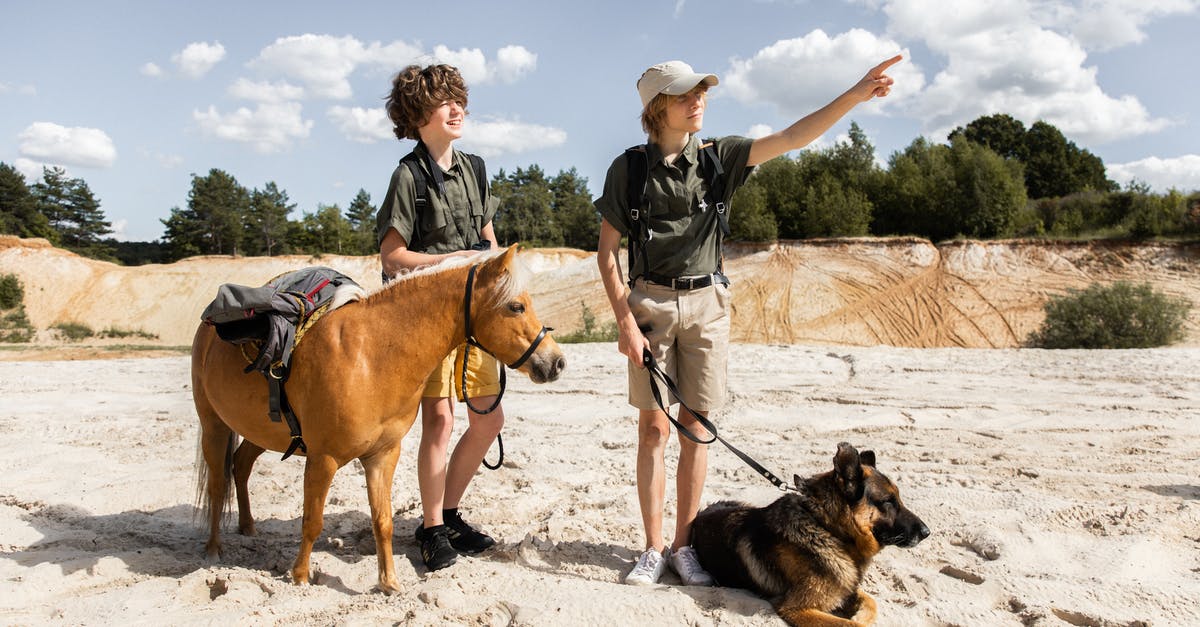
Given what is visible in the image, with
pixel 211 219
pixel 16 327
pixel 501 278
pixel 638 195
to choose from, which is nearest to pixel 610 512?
pixel 501 278

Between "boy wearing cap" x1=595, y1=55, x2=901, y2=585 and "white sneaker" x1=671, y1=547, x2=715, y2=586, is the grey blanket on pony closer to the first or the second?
"boy wearing cap" x1=595, y1=55, x2=901, y2=585

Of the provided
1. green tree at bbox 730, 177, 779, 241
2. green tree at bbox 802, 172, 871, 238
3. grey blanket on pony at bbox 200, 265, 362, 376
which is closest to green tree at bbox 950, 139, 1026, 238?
green tree at bbox 802, 172, 871, 238

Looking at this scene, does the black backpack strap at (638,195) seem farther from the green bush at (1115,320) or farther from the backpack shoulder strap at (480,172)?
the green bush at (1115,320)

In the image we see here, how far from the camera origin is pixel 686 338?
378 cm

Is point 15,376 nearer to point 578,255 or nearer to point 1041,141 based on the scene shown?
point 578,255

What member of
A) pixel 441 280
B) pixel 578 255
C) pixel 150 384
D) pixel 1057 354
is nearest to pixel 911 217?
pixel 578 255

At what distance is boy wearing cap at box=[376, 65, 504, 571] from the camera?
3.82m

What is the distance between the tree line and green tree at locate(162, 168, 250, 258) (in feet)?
0.29

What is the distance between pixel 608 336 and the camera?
59.7 feet

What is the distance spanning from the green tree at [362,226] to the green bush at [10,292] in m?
19.0

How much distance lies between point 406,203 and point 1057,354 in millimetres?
11357

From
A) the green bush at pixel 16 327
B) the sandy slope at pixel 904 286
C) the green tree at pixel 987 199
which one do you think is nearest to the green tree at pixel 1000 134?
the green tree at pixel 987 199

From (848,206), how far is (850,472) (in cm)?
2558

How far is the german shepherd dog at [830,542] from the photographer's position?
3.29 m
